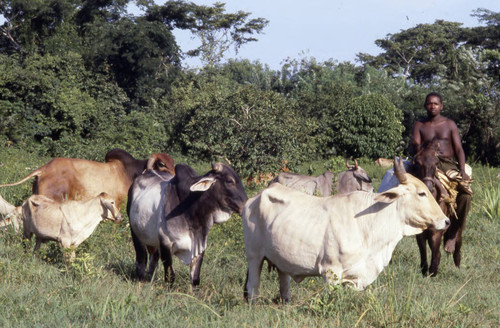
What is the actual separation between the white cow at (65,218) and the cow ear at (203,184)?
1604mm

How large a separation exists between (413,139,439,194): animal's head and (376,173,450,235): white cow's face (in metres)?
1.66

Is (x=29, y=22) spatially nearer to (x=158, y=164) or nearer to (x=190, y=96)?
(x=190, y=96)

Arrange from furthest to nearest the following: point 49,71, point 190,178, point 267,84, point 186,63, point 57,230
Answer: point 186,63
point 267,84
point 49,71
point 57,230
point 190,178

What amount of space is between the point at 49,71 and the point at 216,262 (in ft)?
67.9

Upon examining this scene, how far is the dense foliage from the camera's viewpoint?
58.1 ft

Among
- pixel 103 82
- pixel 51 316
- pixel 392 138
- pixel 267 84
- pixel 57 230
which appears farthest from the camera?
pixel 267 84

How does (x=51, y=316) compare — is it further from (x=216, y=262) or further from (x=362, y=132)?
(x=362, y=132)

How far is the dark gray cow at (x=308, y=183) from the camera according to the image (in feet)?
31.3

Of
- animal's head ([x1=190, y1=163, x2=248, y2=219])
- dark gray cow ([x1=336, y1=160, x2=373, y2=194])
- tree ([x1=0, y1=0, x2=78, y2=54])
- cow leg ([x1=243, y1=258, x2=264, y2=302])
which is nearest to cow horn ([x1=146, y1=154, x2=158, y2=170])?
animal's head ([x1=190, y1=163, x2=248, y2=219])

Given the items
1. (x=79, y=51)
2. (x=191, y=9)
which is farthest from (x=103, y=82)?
(x=191, y=9)

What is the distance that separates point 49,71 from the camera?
1030 inches

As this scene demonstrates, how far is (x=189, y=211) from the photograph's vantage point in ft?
19.3

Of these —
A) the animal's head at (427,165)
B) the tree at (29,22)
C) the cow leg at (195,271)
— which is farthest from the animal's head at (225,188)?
the tree at (29,22)

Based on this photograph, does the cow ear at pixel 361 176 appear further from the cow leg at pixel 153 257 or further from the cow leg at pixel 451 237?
the cow leg at pixel 153 257
